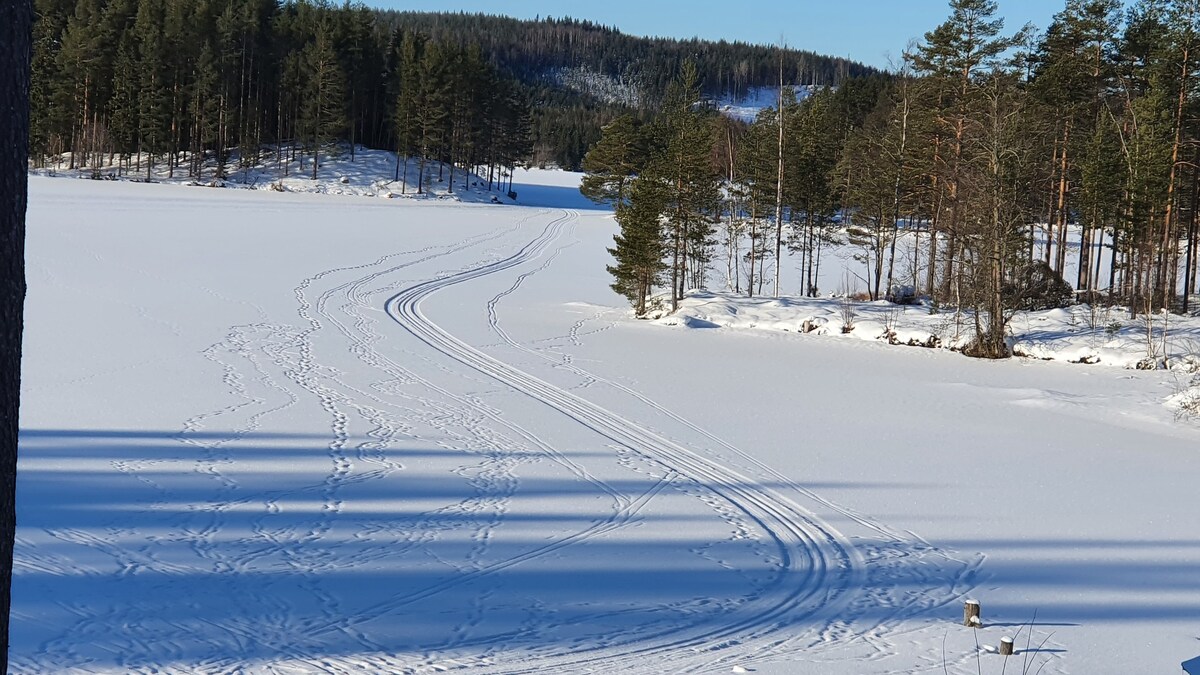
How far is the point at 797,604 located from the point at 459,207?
5543cm

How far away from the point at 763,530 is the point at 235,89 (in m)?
67.4

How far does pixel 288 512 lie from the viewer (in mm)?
9148

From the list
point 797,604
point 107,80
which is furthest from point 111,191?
point 797,604

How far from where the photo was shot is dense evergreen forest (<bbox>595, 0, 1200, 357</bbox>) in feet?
76.3

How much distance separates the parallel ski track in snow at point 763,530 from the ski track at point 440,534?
21mm

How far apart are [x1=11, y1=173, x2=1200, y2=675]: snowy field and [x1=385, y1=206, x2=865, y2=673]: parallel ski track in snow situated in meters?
0.04

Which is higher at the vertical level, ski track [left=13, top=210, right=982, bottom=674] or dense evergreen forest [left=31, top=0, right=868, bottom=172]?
dense evergreen forest [left=31, top=0, right=868, bottom=172]

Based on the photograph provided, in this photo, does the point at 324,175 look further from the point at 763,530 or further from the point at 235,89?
the point at 763,530

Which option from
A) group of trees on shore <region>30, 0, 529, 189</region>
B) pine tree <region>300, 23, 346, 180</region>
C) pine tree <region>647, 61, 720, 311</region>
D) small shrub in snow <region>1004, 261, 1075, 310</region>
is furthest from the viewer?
group of trees on shore <region>30, 0, 529, 189</region>

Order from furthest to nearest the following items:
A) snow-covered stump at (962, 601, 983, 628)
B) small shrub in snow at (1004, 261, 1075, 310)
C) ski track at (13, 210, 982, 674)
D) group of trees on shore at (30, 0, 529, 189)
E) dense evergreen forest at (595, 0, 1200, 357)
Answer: group of trees on shore at (30, 0, 529, 189)
small shrub in snow at (1004, 261, 1075, 310)
dense evergreen forest at (595, 0, 1200, 357)
snow-covered stump at (962, 601, 983, 628)
ski track at (13, 210, 982, 674)

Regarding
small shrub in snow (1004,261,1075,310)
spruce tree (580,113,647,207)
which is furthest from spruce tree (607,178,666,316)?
spruce tree (580,113,647,207)

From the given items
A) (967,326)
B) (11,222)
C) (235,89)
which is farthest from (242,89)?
(11,222)

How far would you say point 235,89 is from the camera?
68.1 m

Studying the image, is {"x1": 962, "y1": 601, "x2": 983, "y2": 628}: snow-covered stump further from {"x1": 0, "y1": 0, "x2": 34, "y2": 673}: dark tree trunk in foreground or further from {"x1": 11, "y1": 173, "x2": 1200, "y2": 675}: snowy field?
{"x1": 0, "y1": 0, "x2": 34, "y2": 673}: dark tree trunk in foreground
